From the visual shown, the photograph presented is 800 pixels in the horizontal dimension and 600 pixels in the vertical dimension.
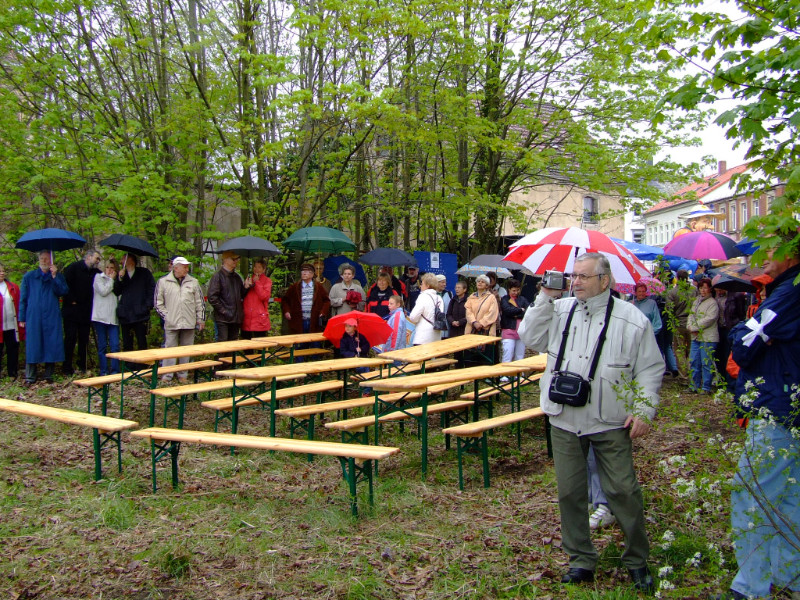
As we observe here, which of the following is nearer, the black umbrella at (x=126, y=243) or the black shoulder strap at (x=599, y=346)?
the black shoulder strap at (x=599, y=346)

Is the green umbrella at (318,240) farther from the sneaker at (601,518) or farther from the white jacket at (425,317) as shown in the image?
the sneaker at (601,518)

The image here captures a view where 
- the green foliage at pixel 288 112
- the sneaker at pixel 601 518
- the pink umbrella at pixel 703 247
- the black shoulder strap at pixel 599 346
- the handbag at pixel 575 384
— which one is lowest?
the sneaker at pixel 601 518

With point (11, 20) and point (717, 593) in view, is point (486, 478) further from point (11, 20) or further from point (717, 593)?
point (11, 20)

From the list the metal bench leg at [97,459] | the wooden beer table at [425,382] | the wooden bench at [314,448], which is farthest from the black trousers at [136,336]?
the wooden bench at [314,448]

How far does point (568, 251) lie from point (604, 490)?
2.08m

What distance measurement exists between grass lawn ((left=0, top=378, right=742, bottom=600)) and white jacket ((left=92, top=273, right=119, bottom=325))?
3.16 metres

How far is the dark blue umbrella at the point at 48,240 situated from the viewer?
30.0 ft

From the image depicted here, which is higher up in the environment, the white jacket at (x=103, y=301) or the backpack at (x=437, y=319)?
the white jacket at (x=103, y=301)

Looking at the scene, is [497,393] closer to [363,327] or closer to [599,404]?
[363,327]

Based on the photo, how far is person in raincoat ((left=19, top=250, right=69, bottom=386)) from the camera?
31.0ft

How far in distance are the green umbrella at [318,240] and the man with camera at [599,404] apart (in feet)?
22.5

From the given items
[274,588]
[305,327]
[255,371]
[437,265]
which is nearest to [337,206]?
[437,265]

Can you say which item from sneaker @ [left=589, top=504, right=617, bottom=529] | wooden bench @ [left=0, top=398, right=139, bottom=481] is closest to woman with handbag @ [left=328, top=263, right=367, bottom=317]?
wooden bench @ [left=0, top=398, right=139, bottom=481]

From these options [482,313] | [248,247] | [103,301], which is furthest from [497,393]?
[103,301]
